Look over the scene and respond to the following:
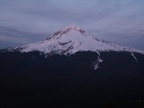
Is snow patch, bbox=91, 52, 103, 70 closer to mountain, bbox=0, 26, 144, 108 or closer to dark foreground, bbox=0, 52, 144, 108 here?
mountain, bbox=0, 26, 144, 108

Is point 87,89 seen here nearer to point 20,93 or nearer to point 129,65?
point 20,93

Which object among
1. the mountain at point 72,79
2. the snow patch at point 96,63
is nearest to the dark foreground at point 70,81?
the mountain at point 72,79

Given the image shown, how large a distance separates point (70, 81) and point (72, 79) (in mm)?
4012

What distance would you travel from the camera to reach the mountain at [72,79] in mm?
108750

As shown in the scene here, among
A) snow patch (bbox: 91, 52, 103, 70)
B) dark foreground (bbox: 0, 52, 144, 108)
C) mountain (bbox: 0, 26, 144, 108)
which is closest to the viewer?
dark foreground (bbox: 0, 52, 144, 108)

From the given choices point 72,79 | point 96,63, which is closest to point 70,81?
point 72,79

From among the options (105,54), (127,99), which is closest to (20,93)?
(127,99)

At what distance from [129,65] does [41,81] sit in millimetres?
58384

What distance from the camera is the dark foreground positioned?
10769 cm

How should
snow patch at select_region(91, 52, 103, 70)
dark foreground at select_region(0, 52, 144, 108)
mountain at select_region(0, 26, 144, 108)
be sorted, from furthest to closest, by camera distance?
snow patch at select_region(91, 52, 103, 70), mountain at select_region(0, 26, 144, 108), dark foreground at select_region(0, 52, 144, 108)

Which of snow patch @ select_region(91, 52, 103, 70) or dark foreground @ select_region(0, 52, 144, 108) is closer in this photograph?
dark foreground @ select_region(0, 52, 144, 108)

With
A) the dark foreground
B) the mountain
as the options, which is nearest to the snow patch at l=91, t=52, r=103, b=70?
the mountain

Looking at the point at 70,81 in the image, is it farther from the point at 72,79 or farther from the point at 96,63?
the point at 96,63

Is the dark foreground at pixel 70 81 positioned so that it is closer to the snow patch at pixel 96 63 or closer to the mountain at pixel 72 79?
the mountain at pixel 72 79
